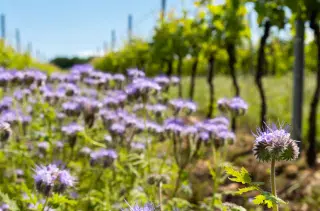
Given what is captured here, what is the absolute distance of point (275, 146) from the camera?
170 cm

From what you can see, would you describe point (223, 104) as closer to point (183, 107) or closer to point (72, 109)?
point (183, 107)

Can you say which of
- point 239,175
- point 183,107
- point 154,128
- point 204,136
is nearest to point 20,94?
point 154,128

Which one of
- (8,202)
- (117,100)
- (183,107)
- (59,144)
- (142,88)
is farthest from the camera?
(117,100)

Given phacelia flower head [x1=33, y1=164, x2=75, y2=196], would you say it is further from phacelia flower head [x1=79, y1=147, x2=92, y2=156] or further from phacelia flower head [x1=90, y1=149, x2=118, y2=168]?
phacelia flower head [x1=79, y1=147, x2=92, y2=156]

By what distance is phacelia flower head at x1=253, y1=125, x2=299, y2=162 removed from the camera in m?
1.70

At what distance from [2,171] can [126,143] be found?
1.23m

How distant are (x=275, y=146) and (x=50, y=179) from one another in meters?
1.10

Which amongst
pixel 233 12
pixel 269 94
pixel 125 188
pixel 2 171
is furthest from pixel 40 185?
pixel 269 94

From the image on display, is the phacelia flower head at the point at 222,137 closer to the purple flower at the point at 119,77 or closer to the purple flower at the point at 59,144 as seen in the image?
the purple flower at the point at 59,144

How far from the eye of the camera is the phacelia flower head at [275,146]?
5.58 ft

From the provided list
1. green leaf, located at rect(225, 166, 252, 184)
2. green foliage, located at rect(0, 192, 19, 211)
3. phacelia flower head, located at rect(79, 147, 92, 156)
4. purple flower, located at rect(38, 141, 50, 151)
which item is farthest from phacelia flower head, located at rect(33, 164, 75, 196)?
phacelia flower head, located at rect(79, 147, 92, 156)

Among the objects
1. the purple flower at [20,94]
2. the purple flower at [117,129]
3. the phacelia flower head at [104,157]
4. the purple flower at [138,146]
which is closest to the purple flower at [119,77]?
the purple flower at [138,146]

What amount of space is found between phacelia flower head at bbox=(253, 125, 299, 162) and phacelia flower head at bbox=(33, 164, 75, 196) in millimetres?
1029

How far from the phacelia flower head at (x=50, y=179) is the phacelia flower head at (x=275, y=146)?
40.5 inches
